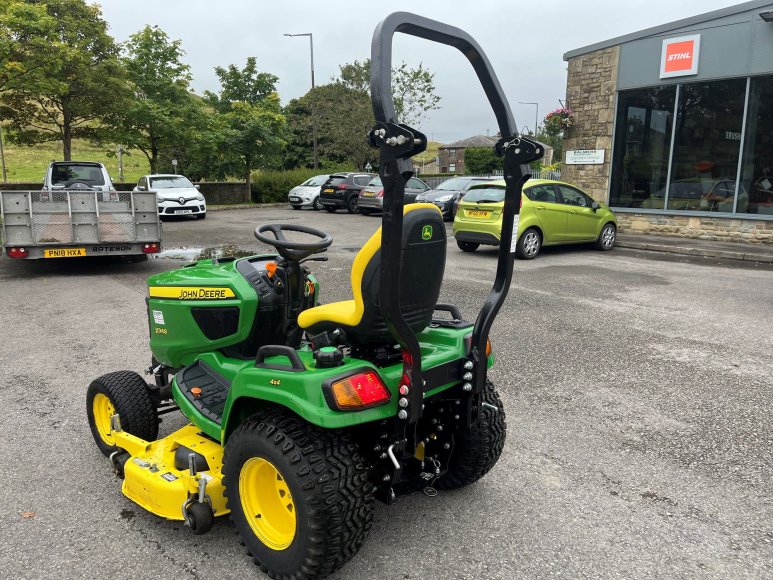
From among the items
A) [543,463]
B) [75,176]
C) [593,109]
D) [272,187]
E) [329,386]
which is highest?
[593,109]

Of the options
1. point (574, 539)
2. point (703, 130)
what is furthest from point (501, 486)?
point (703, 130)

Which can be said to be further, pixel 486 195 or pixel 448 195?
pixel 448 195

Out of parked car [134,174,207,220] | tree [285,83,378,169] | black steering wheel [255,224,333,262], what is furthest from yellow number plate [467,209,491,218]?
tree [285,83,378,169]

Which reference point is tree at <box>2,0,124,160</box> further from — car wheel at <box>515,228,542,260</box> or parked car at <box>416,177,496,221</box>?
car wheel at <box>515,228,542,260</box>

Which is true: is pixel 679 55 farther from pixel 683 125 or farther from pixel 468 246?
pixel 468 246

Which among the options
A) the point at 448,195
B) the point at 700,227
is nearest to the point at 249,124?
the point at 448,195

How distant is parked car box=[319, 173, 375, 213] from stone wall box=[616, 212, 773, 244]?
32.9 ft

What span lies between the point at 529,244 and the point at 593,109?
6.40 m

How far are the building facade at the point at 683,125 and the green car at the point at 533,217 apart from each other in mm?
3472

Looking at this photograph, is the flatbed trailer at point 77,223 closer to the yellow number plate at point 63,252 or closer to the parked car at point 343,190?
the yellow number plate at point 63,252

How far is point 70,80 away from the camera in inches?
766

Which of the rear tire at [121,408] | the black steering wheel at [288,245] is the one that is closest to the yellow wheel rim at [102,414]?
the rear tire at [121,408]

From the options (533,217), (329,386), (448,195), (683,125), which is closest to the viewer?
(329,386)

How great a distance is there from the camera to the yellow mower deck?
270 centimetres
